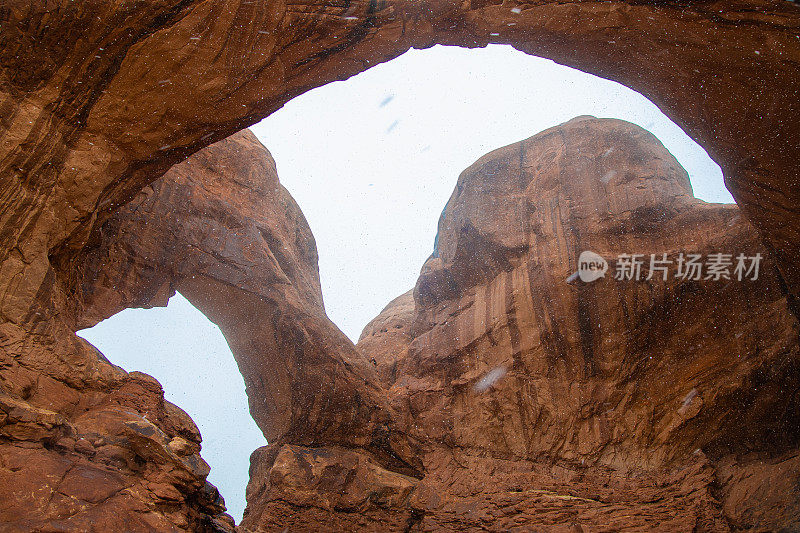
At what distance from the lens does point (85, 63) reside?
5727mm

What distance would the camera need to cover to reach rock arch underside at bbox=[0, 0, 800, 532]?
566 centimetres

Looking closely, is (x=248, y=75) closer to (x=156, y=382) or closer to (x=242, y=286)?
(x=242, y=286)

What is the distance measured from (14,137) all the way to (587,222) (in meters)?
10.9

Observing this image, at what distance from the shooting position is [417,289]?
48.4 feet

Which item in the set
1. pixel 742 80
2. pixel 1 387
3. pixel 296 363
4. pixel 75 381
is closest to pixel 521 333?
pixel 296 363

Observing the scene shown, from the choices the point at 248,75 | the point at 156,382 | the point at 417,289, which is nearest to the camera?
the point at 248,75

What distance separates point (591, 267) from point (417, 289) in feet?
19.0

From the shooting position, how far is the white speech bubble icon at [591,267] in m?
10.4

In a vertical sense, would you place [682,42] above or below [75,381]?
above

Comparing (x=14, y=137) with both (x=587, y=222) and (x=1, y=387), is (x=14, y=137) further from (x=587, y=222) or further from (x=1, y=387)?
(x=587, y=222)

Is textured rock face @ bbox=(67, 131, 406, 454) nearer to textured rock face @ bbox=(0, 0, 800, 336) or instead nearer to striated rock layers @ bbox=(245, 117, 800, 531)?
striated rock layers @ bbox=(245, 117, 800, 531)

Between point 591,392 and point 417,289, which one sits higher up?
point 417,289

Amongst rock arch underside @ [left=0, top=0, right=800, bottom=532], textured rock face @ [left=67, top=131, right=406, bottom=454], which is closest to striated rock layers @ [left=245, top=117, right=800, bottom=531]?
rock arch underside @ [left=0, top=0, right=800, bottom=532]

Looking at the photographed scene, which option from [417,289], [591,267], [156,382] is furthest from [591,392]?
[156,382]
